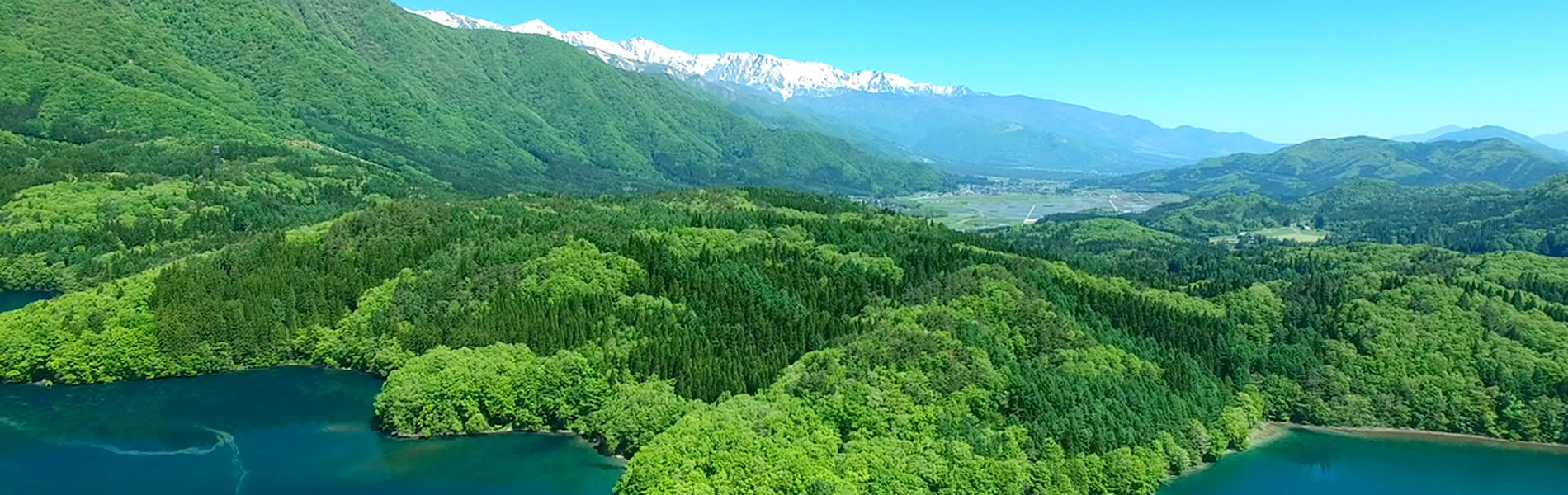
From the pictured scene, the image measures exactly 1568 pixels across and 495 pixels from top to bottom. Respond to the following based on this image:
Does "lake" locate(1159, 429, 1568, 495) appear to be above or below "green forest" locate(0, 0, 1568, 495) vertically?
below

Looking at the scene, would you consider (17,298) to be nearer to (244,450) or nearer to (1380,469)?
(244,450)

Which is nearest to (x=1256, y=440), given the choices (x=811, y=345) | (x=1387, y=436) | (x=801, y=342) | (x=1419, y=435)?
(x=1387, y=436)

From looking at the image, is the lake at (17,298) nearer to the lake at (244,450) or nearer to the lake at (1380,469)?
the lake at (244,450)

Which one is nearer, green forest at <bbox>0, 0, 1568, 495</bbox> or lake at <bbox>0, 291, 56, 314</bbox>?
green forest at <bbox>0, 0, 1568, 495</bbox>

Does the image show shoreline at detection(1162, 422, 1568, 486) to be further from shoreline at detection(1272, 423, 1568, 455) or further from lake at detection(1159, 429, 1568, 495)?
lake at detection(1159, 429, 1568, 495)

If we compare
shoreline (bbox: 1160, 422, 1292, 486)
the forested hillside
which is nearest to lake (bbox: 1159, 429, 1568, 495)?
shoreline (bbox: 1160, 422, 1292, 486)

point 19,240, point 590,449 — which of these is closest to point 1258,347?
point 590,449
